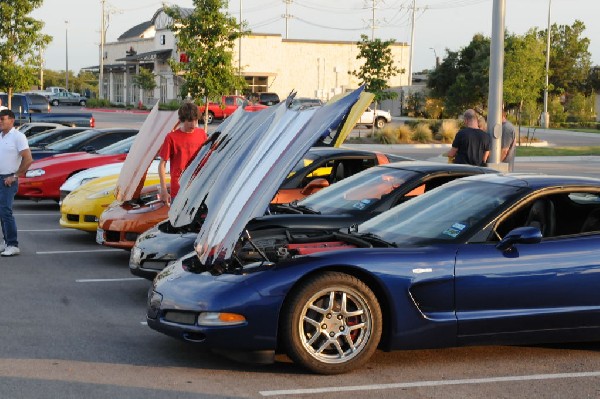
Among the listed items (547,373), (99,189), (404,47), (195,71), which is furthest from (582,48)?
(547,373)

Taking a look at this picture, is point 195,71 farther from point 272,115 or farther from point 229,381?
point 229,381

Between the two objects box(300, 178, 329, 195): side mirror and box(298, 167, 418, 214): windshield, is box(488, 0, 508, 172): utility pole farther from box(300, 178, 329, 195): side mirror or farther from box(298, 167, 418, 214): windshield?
box(298, 167, 418, 214): windshield

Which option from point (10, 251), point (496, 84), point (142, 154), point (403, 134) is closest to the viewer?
point (142, 154)

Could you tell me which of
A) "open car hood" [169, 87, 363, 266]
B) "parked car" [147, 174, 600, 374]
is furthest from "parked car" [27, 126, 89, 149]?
"parked car" [147, 174, 600, 374]

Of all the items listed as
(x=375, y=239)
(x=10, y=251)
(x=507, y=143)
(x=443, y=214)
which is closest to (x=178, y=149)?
(x=10, y=251)

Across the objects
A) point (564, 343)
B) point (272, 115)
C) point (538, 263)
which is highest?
point (272, 115)

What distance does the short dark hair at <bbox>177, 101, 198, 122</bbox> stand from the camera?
1143cm

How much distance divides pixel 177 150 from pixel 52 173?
617cm

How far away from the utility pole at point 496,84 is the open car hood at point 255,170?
21.0ft

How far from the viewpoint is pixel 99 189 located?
1344 cm

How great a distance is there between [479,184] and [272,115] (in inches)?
80.7

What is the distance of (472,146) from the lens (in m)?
13.4

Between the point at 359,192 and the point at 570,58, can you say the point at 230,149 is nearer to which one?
the point at 359,192

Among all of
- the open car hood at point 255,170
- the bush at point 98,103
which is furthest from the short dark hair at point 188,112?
the bush at point 98,103
